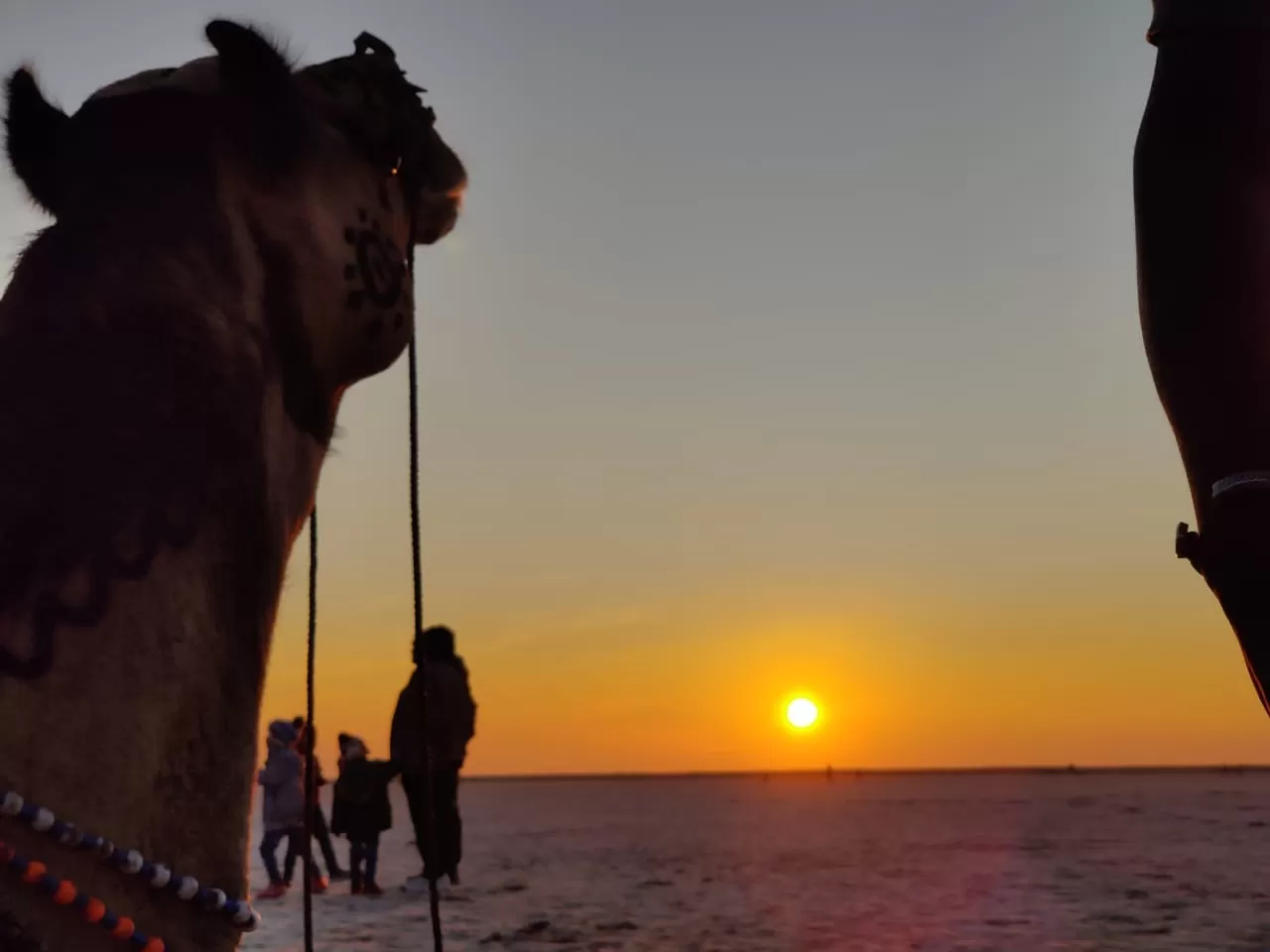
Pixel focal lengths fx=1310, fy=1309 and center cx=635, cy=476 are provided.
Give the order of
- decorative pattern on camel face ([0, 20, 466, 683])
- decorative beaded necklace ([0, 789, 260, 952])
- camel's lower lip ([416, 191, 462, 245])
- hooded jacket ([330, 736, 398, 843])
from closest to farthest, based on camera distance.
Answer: decorative beaded necklace ([0, 789, 260, 952])
decorative pattern on camel face ([0, 20, 466, 683])
camel's lower lip ([416, 191, 462, 245])
hooded jacket ([330, 736, 398, 843])

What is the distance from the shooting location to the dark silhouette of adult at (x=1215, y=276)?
1086 millimetres

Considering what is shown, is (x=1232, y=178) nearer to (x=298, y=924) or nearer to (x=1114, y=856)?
(x=298, y=924)

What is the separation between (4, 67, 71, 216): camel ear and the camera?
5.76 ft

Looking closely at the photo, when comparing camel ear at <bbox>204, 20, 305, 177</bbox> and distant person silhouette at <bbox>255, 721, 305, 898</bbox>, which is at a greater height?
camel ear at <bbox>204, 20, 305, 177</bbox>

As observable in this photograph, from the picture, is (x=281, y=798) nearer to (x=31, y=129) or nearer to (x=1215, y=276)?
(x=31, y=129)

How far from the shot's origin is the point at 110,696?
128 cm

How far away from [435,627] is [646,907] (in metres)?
3.12

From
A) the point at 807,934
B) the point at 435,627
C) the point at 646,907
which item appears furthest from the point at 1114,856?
the point at 435,627

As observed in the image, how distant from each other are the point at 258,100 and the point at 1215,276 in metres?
1.19

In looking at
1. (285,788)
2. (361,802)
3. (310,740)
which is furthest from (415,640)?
(285,788)

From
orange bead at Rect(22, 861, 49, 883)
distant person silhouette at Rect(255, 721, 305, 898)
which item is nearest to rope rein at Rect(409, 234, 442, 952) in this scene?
orange bead at Rect(22, 861, 49, 883)

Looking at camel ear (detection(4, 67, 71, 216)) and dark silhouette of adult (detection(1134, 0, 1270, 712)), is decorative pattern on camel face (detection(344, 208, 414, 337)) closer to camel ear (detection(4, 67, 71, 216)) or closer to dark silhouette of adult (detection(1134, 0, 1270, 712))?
camel ear (detection(4, 67, 71, 216))

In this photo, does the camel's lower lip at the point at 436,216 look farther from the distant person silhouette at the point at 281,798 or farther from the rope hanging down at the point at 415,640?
the distant person silhouette at the point at 281,798

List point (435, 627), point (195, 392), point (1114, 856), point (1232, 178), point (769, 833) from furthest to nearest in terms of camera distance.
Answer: point (769, 833) → point (1114, 856) → point (435, 627) → point (195, 392) → point (1232, 178)
